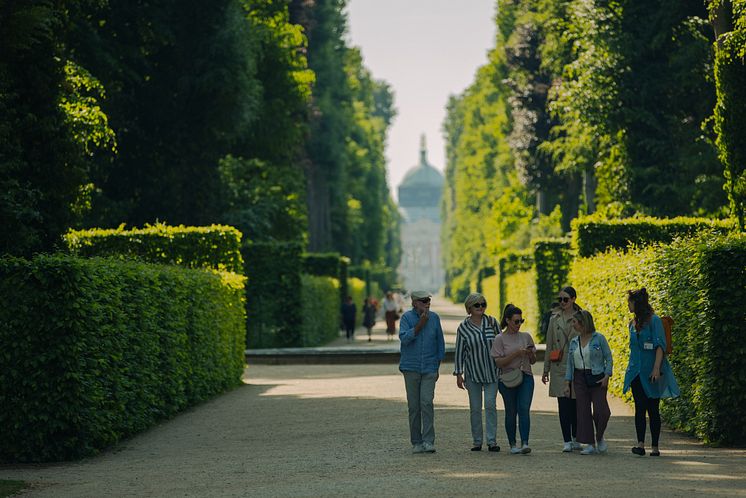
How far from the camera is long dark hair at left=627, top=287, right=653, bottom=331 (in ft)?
40.5

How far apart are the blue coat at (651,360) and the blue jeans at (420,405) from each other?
182 centimetres

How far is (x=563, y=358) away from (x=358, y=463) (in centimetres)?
233

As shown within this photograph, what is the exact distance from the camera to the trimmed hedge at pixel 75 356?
12.7 meters

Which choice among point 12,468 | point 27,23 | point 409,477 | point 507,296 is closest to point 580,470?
point 409,477

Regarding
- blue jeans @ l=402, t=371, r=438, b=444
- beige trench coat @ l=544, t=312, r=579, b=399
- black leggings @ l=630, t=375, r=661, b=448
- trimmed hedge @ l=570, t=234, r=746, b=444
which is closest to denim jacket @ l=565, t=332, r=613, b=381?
beige trench coat @ l=544, t=312, r=579, b=399

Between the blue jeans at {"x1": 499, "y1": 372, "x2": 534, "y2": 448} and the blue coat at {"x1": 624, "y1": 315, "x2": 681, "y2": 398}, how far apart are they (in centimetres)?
90

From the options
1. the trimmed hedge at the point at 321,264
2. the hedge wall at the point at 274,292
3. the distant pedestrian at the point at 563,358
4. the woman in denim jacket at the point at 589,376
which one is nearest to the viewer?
the woman in denim jacket at the point at 589,376

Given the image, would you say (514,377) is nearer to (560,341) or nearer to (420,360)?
(560,341)

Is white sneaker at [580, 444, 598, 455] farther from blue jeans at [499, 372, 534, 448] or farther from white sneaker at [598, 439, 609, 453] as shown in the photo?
blue jeans at [499, 372, 534, 448]

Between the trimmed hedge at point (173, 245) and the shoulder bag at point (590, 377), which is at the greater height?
the trimmed hedge at point (173, 245)

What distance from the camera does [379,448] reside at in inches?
513

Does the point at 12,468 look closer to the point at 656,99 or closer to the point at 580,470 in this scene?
the point at 580,470

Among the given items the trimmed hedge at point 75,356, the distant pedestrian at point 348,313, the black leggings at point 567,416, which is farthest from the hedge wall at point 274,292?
the black leggings at point 567,416

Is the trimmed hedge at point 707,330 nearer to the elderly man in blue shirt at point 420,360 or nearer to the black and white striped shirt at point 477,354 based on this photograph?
the black and white striped shirt at point 477,354
